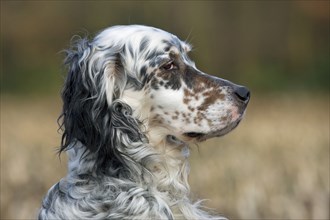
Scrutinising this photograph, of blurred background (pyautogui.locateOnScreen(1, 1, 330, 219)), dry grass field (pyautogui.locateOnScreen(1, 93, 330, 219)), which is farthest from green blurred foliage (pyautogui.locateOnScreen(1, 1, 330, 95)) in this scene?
dry grass field (pyautogui.locateOnScreen(1, 93, 330, 219))

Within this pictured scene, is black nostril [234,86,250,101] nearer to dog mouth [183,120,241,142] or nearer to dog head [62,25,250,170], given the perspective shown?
dog head [62,25,250,170]

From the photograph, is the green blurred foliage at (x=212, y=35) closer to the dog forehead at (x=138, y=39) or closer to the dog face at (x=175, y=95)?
the dog forehead at (x=138, y=39)

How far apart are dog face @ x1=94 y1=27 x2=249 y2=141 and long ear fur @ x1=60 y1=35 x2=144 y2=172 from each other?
0.31 ft

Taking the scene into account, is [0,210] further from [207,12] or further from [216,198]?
[207,12]

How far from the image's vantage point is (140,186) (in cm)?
559

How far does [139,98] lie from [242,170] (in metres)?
5.00

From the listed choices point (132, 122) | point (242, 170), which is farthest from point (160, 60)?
point (242, 170)

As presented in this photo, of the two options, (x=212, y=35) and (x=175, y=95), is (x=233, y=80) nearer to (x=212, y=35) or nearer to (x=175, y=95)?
(x=212, y=35)

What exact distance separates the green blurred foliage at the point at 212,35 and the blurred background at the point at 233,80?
1.2 inches

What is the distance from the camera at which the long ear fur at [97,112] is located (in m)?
5.53

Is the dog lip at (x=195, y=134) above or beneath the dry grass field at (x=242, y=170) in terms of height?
above

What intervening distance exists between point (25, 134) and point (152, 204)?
312 inches

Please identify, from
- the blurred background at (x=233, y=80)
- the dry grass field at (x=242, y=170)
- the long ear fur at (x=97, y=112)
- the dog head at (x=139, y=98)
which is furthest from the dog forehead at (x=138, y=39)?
the dry grass field at (x=242, y=170)

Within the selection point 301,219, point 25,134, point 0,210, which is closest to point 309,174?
point 301,219
